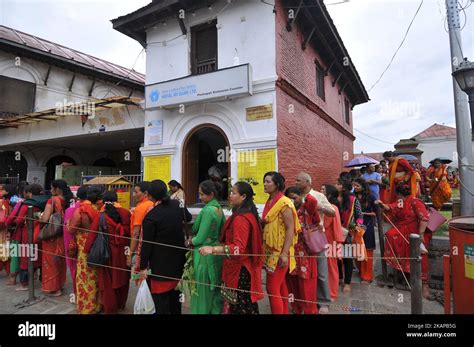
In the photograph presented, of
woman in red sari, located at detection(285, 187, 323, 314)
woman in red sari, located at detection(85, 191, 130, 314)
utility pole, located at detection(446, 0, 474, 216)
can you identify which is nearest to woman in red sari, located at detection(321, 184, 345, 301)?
woman in red sari, located at detection(285, 187, 323, 314)

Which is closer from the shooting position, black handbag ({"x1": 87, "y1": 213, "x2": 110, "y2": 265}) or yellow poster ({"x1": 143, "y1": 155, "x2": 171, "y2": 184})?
black handbag ({"x1": 87, "y1": 213, "x2": 110, "y2": 265})

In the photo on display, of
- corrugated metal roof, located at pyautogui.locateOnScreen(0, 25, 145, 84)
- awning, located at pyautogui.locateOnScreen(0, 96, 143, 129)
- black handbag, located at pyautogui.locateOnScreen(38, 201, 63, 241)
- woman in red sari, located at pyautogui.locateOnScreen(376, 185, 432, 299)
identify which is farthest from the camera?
corrugated metal roof, located at pyautogui.locateOnScreen(0, 25, 145, 84)

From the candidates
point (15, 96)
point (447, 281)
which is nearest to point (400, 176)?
point (447, 281)

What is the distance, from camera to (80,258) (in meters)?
3.49

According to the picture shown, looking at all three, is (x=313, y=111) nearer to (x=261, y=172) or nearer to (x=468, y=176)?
(x=261, y=172)

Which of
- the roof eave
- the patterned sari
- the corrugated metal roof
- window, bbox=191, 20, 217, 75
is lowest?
the patterned sari

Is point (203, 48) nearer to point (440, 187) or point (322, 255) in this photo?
point (322, 255)

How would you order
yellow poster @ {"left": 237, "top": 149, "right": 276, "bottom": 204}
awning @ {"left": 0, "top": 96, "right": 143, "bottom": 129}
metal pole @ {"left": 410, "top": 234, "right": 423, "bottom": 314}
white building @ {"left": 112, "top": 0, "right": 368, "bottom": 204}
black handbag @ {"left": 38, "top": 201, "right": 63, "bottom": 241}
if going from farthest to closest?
awning @ {"left": 0, "top": 96, "right": 143, "bottom": 129} < white building @ {"left": 112, "top": 0, "right": 368, "bottom": 204} < yellow poster @ {"left": 237, "top": 149, "right": 276, "bottom": 204} < black handbag @ {"left": 38, "top": 201, "right": 63, "bottom": 241} < metal pole @ {"left": 410, "top": 234, "right": 423, "bottom": 314}

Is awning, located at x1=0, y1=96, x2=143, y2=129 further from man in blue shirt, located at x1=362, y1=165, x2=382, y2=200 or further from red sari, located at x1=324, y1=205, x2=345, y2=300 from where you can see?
man in blue shirt, located at x1=362, y1=165, x2=382, y2=200

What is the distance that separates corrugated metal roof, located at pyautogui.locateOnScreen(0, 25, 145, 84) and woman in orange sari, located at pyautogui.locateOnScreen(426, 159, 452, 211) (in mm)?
14336

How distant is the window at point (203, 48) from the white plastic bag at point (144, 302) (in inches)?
243

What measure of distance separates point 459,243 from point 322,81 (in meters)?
8.77

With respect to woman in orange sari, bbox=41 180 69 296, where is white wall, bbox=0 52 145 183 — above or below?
above

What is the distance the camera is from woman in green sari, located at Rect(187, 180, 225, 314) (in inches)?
109
